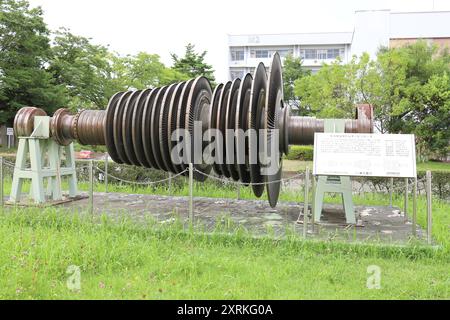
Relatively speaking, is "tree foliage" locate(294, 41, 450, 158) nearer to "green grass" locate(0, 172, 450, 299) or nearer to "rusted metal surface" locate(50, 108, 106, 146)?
"rusted metal surface" locate(50, 108, 106, 146)

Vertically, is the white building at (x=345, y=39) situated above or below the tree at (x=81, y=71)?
above

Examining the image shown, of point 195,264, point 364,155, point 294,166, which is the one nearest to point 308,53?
point 294,166

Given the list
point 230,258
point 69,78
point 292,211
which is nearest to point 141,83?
point 69,78

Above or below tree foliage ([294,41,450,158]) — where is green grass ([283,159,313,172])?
below

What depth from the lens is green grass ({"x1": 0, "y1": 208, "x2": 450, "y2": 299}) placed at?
3.53 m

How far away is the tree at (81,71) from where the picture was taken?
2417cm

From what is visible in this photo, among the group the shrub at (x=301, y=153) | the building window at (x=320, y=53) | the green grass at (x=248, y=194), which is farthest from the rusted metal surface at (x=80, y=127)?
the building window at (x=320, y=53)

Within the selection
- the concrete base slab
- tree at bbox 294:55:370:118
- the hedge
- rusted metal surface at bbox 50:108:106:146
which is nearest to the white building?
tree at bbox 294:55:370:118

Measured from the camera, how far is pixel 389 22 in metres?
32.5

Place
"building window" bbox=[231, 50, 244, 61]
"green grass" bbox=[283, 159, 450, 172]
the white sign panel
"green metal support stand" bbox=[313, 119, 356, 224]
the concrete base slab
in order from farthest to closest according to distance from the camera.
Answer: "building window" bbox=[231, 50, 244, 61] < "green grass" bbox=[283, 159, 450, 172] < "green metal support stand" bbox=[313, 119, 356, 224] < the concrete base slab < the white sign panel

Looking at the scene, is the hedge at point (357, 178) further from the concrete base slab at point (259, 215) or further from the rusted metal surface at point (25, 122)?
the rusted metal surface at point (25, 122)

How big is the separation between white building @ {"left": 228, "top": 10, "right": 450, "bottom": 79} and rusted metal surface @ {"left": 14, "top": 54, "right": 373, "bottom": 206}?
28.9 metres

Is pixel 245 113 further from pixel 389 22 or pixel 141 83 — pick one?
pixel 389 22
